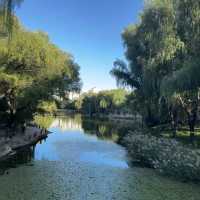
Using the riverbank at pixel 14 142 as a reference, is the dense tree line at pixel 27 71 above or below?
above

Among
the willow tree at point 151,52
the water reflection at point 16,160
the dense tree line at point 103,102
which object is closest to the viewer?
the water reflection at point 16,160

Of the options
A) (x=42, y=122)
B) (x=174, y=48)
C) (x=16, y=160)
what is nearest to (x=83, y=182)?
(x=16, y=160)

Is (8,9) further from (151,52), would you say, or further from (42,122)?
(42,122)

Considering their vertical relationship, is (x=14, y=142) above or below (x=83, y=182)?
above

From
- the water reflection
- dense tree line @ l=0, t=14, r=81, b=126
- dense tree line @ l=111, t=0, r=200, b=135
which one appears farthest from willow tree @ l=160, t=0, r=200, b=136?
dense tree line @ l=0, t=14, r=81, b=126

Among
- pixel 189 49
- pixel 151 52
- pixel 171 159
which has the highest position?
pixel 151 52

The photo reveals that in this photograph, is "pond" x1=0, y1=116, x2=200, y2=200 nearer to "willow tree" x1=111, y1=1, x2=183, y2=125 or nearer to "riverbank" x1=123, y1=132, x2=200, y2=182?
"riverbank" x1=123, y1=132, x2=200, y2=182

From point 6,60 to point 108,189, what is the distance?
1398cm

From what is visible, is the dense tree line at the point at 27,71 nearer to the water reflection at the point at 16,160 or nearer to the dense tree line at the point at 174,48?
the water reflection at the point at 16,160

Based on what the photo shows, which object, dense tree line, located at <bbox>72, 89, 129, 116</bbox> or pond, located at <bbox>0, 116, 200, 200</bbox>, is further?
dense tree line, located at <bbox>72, 89, 129, 116</bbox>

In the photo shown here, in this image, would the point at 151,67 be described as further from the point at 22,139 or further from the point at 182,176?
the point at 22,139

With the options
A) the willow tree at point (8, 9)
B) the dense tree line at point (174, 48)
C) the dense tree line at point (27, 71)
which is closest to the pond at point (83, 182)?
Answer: the dense tree line at point (174, 48)

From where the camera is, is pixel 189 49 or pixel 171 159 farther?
pixel 189 49

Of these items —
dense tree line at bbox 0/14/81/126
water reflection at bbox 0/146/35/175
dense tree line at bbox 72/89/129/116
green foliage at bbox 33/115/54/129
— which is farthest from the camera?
Result: dense tree line at bbox 72/89/129/116
